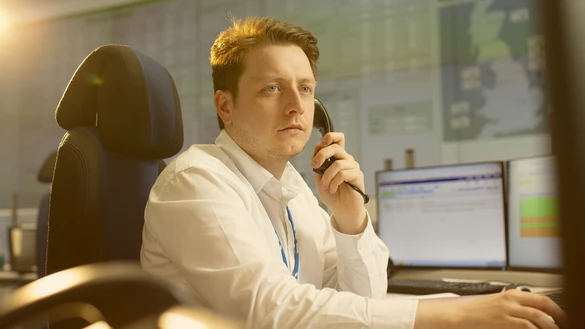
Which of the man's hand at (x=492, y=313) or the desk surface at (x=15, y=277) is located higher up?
the man's hand at (x=492, y=313)

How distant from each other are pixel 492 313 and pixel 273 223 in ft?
1.82

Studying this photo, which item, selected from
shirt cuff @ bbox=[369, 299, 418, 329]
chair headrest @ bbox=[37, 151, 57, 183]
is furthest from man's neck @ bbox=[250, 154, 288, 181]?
chair headrest @ bbox=[37, 151, 57, 183]

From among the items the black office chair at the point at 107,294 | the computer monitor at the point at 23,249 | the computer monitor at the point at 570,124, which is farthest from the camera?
the computer monitor at the point at 23,249

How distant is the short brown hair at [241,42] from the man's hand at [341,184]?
0.76 feet

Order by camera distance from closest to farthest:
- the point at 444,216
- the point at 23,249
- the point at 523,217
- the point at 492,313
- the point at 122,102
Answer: the point at 492,313
the point at 122,102
the point at 523,217
the point at 444,216
the point at 23,249

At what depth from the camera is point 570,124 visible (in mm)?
217

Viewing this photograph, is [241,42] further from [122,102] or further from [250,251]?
[250,251]

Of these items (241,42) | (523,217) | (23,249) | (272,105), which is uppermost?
(241,42)

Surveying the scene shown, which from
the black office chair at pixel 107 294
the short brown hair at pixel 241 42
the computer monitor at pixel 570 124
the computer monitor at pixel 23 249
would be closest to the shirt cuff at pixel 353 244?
the short brown hair at pixel 241 42

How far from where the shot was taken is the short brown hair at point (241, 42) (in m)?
1.23

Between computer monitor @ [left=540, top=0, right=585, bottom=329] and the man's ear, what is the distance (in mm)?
1074

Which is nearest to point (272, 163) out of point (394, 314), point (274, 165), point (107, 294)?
point (274, 165)

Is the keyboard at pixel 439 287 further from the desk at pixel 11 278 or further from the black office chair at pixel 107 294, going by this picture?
the desk at pixel 11 278

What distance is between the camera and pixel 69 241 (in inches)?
46.2
